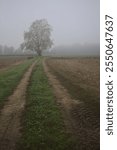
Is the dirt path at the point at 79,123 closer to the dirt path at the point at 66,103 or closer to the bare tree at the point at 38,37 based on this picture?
the dirt path at the point at 66,103

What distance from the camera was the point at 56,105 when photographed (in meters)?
11.2

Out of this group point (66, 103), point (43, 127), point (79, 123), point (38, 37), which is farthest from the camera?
point (38, 37)

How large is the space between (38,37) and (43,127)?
231ft

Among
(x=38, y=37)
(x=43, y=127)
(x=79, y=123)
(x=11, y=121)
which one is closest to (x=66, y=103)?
(x=79, y=123)

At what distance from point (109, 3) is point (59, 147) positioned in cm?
382

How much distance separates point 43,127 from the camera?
27.5ft

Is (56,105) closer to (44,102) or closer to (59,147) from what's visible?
(44,102)

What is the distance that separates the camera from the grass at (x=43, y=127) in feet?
22.9

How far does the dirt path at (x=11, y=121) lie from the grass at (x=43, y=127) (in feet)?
0.72

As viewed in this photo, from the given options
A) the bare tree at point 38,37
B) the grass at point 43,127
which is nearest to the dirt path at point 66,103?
the grass at point 43,127

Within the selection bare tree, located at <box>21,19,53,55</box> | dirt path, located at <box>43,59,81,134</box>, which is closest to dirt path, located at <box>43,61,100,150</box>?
dirt path, located at <box>43,59,81,134</box>

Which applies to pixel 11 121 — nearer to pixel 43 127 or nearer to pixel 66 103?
pixel 43 127

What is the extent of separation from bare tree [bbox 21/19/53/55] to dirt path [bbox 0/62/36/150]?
212 feet

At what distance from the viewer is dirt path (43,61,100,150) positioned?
7074mm
